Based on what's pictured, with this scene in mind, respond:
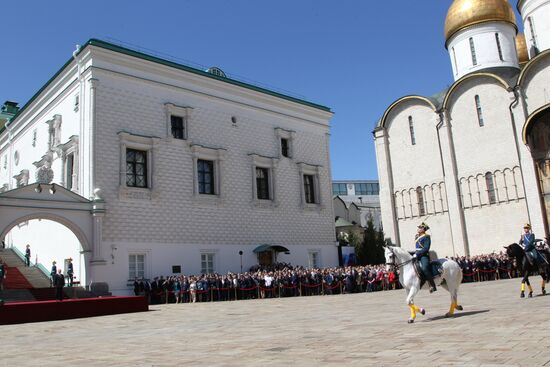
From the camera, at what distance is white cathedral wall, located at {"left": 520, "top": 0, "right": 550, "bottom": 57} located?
33594 mm

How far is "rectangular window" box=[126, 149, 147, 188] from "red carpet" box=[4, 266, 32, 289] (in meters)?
6.48

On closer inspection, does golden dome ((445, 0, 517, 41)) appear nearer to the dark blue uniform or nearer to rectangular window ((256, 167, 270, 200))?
rectangular window ((256, 167, 270, 200))

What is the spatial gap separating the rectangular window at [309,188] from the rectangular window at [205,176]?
7.68 metres

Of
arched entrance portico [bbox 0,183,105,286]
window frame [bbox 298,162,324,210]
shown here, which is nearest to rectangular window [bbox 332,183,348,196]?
window frame [bbox 298,162,324,210]

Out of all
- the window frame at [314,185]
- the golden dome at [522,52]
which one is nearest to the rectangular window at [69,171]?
the window frame at [314,185]

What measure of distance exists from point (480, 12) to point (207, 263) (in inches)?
1009

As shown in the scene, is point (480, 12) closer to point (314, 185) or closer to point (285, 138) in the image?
point (285, 138)

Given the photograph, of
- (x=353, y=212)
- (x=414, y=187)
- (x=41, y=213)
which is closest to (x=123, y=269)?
(x=41, y=213)

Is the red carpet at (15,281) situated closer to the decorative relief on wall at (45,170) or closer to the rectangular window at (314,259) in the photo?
the decorative relief on wall at (45,170)

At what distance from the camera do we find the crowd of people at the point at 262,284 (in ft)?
75.3

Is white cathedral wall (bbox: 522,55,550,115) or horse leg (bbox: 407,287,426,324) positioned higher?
white cathedral wall (bbox: 522,55,550,115)

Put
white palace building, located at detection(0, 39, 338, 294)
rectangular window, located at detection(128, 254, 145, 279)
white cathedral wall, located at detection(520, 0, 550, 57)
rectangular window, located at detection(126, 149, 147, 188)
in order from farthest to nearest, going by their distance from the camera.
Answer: white cathedral wall, located at detection(520, 0, 550, 57) < rectangular window, located at detection(126, 149, 147, 188) < rectangular window, located at detection(128, 254, 145, 279) < white palace building, located at detection(0, 39, 338, 294)

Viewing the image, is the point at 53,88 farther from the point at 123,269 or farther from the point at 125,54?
the point at 123,269

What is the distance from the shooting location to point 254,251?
29.0m
